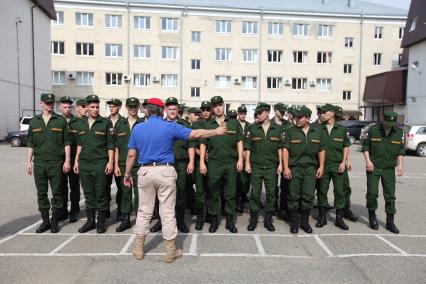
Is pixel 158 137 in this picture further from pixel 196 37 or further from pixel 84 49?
pixel 84 49

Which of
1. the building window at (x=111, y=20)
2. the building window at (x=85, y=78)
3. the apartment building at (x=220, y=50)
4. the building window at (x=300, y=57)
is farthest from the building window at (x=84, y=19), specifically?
the building window at (x=300, y=57)

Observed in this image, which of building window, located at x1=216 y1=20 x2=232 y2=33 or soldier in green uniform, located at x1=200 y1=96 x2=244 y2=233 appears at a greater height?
building window, located at x1=216 y1=20 x2=232 y2=33

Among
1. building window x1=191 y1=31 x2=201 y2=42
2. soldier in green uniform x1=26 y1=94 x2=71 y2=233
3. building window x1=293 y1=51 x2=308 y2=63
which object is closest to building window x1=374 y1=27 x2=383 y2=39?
building window x1=293 y1=51 x2=308 y2=63

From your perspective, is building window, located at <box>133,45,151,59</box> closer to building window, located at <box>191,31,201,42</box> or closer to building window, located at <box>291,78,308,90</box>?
building window, located at <box>191,31,201,42</box>

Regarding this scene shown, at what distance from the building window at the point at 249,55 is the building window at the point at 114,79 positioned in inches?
481

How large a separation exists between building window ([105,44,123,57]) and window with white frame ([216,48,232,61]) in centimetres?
948

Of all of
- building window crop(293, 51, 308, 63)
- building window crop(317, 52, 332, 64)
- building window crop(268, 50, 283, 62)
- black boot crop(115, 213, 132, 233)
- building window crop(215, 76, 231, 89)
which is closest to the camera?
black boot crop(115, 213, 132, 233)

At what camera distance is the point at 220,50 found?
3981 centimetres

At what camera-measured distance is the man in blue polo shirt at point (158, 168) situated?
486 centimetres

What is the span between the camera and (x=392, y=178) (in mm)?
6387

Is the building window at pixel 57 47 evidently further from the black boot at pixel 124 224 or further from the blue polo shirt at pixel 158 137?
the blue polo shirt at pixel 158 137

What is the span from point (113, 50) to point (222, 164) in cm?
3554

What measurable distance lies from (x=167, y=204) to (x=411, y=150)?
18.6 meters

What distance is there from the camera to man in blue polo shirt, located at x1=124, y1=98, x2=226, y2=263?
15.9 feet
